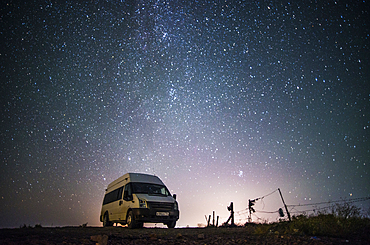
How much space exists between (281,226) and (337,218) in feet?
5.45

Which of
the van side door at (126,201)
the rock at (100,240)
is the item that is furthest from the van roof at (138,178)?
the rock at (100,240)

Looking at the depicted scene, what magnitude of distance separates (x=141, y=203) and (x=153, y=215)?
2.32 feet

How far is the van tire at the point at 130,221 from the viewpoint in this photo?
10.1 m

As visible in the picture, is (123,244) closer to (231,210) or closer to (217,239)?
(217,239)

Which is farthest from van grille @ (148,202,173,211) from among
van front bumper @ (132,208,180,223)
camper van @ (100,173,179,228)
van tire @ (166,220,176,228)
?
van tire @ (166,220,176,228)

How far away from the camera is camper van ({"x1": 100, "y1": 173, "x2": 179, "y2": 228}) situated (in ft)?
33.5

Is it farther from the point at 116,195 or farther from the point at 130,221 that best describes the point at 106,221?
the point at 130,221

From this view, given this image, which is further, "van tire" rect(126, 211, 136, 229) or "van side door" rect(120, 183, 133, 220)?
"van side door" rect(120, 183, 133, 220)

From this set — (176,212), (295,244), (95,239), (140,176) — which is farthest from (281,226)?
(140,176)

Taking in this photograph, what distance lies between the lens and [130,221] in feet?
33.9

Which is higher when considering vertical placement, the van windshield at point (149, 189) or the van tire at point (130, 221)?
the van windshield at point (149, 189)

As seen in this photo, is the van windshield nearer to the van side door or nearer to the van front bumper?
the van side door

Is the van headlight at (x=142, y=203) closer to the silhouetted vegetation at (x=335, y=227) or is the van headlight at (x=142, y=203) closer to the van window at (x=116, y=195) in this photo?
the van window at (x=116, y=195)

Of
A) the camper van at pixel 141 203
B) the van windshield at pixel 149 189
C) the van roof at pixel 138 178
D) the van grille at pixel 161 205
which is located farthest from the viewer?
the van roof at pixel 138 178
